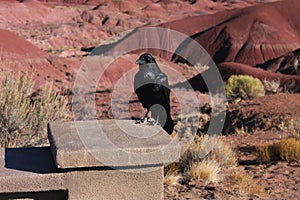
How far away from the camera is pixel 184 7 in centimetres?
8619

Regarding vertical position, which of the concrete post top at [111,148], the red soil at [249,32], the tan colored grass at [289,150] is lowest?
the tan colored grass at [289,150]

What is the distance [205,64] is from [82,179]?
1479 inches

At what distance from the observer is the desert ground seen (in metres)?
7.53

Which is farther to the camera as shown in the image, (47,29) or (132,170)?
(47,29)

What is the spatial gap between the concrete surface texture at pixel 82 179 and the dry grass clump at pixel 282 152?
4.61 metres

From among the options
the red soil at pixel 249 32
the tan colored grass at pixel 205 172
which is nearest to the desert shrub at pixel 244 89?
the tan colored grass at pixel 205 172

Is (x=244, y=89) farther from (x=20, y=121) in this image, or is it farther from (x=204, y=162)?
(x=20, y=121)

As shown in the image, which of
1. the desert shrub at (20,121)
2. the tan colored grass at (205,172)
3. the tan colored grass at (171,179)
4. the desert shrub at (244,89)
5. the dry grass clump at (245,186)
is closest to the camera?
the dry grass clump at (245,186)

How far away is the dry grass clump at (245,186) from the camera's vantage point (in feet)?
21.3

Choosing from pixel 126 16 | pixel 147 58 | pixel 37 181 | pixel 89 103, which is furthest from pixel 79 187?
pixel 126 16

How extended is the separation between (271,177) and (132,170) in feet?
13.3

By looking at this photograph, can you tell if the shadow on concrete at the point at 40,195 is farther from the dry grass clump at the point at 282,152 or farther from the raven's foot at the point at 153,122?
the dry grass clump at the point at 282,152

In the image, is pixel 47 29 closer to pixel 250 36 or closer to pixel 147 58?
pixel 250 36

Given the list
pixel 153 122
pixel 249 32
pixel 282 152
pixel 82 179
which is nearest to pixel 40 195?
pixel 82 179
